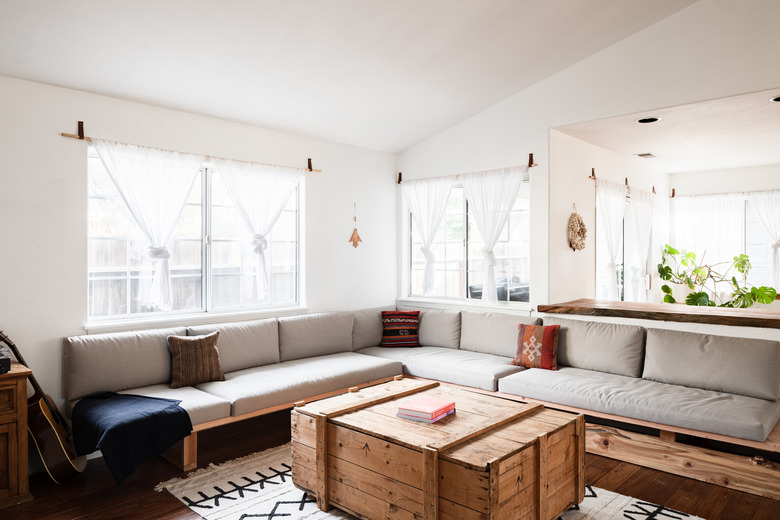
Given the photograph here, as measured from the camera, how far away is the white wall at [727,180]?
657 centimetres

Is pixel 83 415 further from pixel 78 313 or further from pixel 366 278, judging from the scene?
pixel 366 278

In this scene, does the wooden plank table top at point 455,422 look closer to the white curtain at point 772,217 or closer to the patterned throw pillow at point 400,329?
the patterned throw pillow at point 400,329

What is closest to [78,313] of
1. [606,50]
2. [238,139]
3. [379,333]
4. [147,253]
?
[147,253]

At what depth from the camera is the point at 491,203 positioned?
16.5ft

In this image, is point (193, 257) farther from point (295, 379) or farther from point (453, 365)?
point (453, 365)

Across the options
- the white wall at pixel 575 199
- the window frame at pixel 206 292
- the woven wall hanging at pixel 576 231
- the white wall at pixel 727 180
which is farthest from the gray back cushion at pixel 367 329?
the white wall at pixel 727 180

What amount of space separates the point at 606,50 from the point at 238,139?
3.15m

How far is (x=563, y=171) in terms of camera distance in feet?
16.0

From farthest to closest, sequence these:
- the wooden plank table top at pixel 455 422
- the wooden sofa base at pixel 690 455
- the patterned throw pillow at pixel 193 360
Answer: the patterned throw pillow at pixel 193 360
the wooden sofa base at pixel 690 455
the wooden plank table top at pixel 455 422

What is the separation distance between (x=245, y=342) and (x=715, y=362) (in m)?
3.44

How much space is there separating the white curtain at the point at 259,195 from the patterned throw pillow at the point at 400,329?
1.28 meters

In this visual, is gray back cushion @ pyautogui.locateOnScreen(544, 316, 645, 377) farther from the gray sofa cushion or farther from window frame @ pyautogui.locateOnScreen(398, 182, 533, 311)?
window frame @ pyautogui.locateOnScreen(398, 182, 533, 311)

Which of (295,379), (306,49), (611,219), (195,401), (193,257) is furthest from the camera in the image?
(611,219)

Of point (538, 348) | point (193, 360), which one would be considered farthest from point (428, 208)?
point (193, 360)
